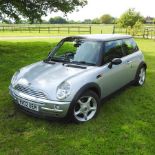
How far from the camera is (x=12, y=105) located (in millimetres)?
5812

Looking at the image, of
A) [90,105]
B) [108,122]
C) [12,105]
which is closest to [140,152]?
[108,122]

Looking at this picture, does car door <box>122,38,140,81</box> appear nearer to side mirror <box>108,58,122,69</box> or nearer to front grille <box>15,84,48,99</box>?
side mirror <box>108,58,122,69</box>

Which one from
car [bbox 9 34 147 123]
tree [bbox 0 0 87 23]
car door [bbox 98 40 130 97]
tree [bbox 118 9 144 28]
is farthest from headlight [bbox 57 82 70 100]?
tree [bbox 118 9 144 28]

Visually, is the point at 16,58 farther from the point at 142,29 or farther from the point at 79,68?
the point at 142,29

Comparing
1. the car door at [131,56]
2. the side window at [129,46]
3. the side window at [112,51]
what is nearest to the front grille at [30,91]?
the side window at [112,51]

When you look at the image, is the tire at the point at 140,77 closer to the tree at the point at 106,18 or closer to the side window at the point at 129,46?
the side window at the point at 129,46

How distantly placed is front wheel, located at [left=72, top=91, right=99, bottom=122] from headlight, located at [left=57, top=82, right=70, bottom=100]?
0.90ft

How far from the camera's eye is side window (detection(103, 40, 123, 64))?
221 inches

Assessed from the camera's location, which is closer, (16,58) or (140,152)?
(140,152)

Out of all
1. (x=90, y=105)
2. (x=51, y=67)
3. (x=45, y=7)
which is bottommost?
(x=90, y=105)

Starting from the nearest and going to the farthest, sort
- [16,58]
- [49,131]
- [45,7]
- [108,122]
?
[49,131]
[108,122]
[16,58]
[45,7]

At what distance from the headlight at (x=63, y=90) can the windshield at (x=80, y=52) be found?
0.99 meters

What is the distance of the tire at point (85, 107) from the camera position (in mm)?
4756

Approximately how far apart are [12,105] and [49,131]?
1.59 metres
